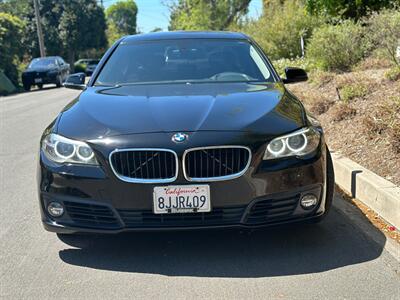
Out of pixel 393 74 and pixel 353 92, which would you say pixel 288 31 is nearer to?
pixel 393 74

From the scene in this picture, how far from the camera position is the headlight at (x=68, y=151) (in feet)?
11.9

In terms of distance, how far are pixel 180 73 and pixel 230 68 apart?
0.48m

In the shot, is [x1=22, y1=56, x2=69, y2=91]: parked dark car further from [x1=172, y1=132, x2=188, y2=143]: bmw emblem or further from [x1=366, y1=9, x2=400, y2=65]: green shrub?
[x1=172, y1=132, x2=188, y2=143]: bmw emblem

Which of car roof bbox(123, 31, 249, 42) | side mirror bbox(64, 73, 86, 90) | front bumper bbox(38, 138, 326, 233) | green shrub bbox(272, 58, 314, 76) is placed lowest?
green shrub bbox(272, 58, 314, 76)

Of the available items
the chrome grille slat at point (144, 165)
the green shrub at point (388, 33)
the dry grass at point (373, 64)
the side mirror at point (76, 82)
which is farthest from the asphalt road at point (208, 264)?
the dry grass at point (373, 64)

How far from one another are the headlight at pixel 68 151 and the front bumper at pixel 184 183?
0.16 feet

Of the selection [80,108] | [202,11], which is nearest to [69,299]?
[80,108]

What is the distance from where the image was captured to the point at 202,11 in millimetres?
37031

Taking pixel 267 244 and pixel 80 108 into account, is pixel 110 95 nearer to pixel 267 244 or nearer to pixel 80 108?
pixel 80 108

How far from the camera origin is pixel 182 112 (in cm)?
383

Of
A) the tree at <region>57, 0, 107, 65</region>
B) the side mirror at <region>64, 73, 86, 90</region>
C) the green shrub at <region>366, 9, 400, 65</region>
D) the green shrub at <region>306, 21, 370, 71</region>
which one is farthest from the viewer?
the tree at <region>57, 0, 107, 65</region>

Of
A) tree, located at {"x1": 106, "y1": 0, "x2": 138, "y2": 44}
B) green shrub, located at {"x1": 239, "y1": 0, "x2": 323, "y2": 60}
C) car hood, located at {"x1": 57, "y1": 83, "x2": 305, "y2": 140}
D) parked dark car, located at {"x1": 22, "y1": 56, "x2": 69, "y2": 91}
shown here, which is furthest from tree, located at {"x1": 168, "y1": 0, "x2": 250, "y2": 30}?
tree, located at {"x1": 106, "y1": 0, "x2": 138, "y2": 44}

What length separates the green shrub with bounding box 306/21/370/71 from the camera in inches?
446

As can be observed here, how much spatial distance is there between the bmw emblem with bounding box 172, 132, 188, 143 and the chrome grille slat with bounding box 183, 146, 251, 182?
0.10m
